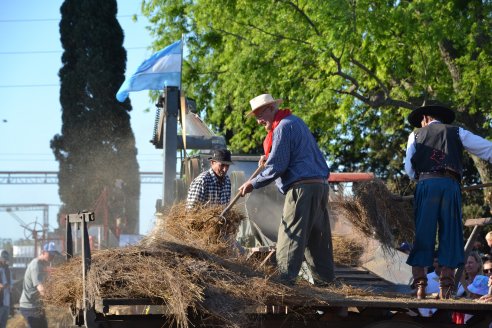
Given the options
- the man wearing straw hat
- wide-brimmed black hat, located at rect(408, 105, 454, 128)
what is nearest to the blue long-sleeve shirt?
the man wearing straw hat

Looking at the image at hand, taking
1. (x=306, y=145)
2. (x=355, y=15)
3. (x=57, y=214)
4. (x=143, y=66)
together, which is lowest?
(x=57, y=214)

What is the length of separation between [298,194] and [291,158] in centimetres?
30

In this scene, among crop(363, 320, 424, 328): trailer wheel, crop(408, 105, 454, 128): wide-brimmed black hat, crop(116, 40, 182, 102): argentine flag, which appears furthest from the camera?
crop(116, 40, 182, 102): argentine flag

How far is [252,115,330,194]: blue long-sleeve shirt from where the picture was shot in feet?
23.3

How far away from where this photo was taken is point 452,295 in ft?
22.9

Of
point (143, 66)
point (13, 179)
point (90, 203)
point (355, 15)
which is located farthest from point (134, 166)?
point (13, 179)

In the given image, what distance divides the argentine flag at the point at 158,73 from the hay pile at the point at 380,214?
17.7 ft

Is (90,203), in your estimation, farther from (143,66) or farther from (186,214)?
(186,214)

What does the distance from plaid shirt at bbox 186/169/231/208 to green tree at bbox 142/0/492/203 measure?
27.7 ft

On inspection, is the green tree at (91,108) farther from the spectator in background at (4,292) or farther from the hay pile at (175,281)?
the hay pile at (175,281)

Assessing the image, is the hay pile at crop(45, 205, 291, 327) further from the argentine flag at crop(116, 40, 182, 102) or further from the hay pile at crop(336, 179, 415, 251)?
the argentine flag at crop(116, 40, 182, 102)

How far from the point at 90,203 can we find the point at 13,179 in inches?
1141

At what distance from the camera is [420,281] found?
6930 mm

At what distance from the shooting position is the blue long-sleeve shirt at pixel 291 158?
7.10 metres
